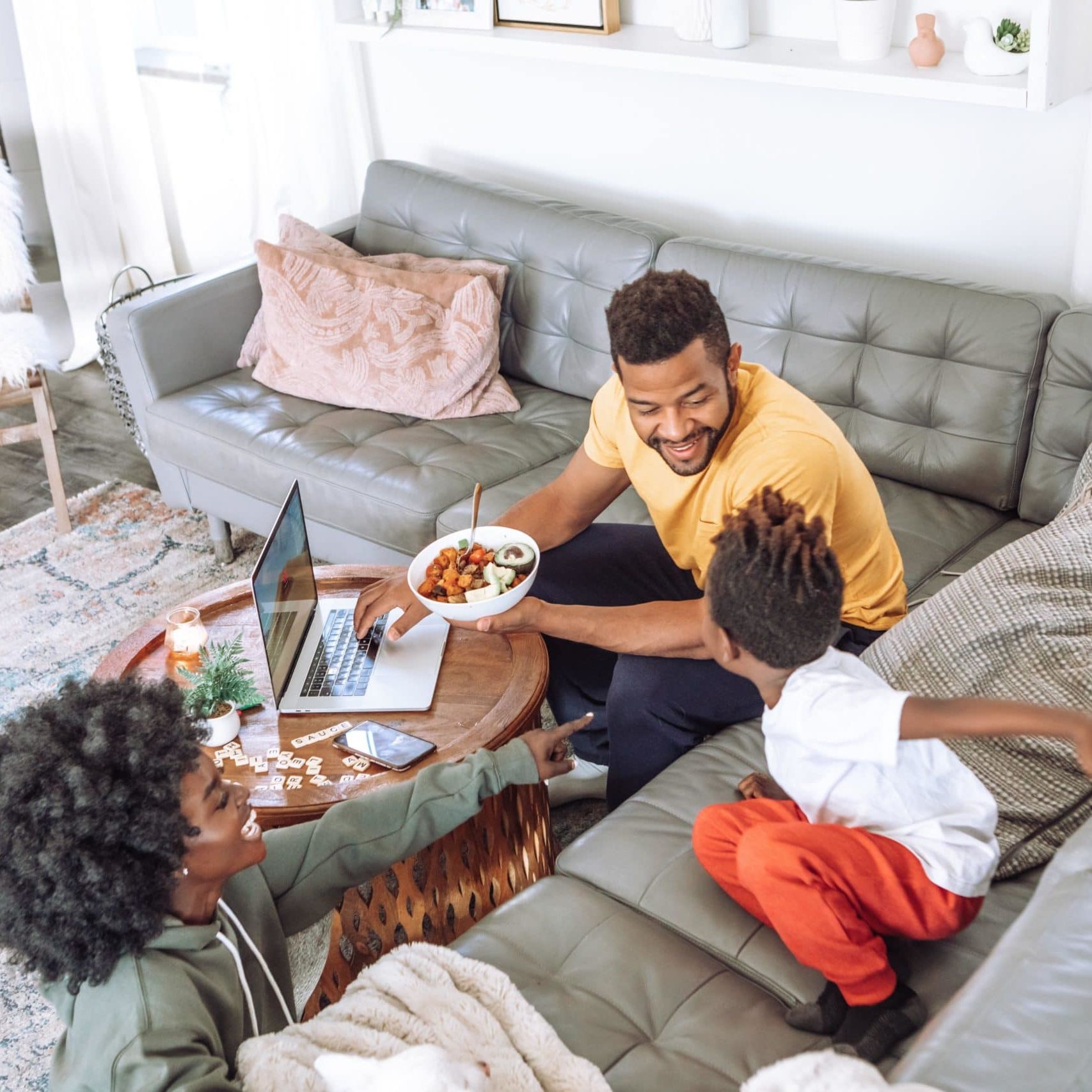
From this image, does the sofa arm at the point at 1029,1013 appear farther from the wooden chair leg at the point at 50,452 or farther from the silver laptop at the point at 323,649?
the wooden chair leg at the point at 50,452

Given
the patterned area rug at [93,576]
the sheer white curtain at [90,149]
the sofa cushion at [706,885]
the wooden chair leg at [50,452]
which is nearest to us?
the sofa cushion at [706,885]

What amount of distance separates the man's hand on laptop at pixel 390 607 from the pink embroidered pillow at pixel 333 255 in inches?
44.0

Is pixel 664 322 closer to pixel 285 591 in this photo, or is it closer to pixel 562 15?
pixel 285 591

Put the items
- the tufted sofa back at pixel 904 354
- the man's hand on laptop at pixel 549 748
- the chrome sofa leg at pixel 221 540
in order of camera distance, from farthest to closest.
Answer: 1. the chrome sofa leg at pixel 221 540
2. the tufted sofa back at pixel 904 354
3. the man's hand on laptop at pixel 549 748

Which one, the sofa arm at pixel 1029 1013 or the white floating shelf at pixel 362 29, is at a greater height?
the white floating shelf at pixel 362 29

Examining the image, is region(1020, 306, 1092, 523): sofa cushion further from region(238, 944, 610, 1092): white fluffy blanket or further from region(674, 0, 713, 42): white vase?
region(238, 944, 610, 1092): white fluffy blanket

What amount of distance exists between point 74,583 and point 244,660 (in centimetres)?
148

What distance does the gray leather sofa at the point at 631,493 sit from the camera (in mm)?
1443

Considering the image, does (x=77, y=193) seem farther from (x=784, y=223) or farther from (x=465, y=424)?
(x=784, y=223)

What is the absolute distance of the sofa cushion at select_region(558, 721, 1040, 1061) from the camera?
1541 mm

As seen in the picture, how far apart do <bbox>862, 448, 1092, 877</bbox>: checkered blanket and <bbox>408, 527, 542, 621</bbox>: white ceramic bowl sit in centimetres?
59

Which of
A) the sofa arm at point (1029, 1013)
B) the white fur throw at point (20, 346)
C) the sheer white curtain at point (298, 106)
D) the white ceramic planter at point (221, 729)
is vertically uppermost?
the sheer white curtain at point (298, 106)

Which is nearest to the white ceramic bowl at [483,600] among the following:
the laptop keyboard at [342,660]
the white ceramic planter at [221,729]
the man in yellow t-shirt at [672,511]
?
the man in yellow t-shirt at [672,511]

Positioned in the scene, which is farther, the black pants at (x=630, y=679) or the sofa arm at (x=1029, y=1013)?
the black pants at (x=630, y=679)
